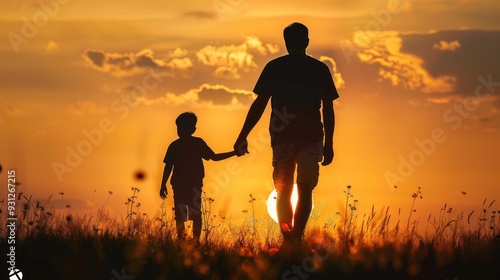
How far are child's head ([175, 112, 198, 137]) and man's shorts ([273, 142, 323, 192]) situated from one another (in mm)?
3289

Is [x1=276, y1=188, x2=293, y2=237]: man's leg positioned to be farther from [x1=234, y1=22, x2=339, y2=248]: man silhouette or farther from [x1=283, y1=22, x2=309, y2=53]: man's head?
[x1=283, y1=22, x2=309, y2=53]: man's head

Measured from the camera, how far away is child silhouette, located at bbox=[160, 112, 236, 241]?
43.4 ft

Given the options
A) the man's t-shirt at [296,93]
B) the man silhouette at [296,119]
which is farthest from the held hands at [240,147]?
the man's t-shirt at [296,93]

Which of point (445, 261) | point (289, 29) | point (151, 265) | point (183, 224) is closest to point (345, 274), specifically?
point (445, 261)

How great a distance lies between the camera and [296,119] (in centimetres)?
1023

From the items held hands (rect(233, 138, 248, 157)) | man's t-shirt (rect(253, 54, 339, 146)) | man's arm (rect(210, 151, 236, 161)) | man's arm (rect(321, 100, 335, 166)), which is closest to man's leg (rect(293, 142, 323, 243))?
man's t-shirt (rect(253, 54, 339, 146))

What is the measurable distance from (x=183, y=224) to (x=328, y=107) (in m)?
3.53

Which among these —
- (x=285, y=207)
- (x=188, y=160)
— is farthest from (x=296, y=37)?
(x=188, y=160)

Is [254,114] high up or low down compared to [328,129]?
up

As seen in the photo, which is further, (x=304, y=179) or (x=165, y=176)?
(x=165, y=176)

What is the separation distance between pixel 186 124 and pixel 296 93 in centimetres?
347

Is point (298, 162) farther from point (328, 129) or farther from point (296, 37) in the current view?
point (296, 37)

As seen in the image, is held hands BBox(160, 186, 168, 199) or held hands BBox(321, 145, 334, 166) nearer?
held hands BBox(321, 145, 334, 166)

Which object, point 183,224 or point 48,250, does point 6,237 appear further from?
point 183,224
